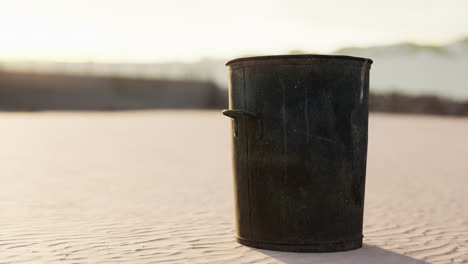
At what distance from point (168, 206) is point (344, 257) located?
3095mm

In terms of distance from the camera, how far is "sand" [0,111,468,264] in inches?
202

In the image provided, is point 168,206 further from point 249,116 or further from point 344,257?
point 344,257

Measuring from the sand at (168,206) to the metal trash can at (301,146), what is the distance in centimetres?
22

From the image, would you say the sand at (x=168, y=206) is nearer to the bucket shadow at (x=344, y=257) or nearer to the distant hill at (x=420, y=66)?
the bucket shadow at (x=344, y=257)

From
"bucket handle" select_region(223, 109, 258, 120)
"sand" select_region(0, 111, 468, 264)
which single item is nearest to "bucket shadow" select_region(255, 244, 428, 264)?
"sand" select_region(0, 111, 468, 264)

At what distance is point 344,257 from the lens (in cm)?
504

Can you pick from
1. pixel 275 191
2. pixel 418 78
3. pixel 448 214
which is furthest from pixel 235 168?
pixel 418 78

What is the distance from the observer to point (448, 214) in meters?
7.74

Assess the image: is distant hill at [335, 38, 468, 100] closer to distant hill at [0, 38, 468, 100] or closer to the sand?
distant hill at [0, 38, 468, 100]

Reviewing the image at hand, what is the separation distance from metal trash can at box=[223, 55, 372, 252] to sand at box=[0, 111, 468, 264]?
215 mm

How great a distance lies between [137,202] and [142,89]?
48158 mm

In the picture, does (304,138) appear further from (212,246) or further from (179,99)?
(179,99)

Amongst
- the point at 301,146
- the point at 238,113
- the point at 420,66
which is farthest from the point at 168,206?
the point at 420,66

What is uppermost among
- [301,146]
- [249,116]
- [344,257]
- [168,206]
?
[249,116]
